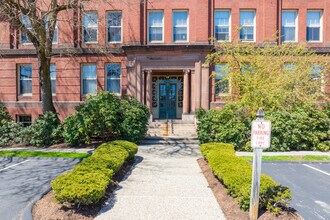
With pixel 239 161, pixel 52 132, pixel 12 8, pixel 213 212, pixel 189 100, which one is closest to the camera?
pixel 213 212

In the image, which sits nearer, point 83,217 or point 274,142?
point 83,217

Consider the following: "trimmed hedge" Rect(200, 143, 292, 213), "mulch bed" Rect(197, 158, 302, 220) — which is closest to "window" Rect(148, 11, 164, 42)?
"trimmed hedge" Rect(200, 143, 292, 213)

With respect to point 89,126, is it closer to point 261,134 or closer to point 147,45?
point 147,45

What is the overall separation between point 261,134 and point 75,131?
33.0 ft

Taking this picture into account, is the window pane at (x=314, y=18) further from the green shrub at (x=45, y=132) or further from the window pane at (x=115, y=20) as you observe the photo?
the green shrub at (x=45, y=132)

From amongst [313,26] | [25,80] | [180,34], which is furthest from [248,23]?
[25,80]

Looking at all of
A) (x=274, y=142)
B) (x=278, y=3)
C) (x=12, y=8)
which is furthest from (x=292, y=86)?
(x=12, y=8)

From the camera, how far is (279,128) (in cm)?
1134

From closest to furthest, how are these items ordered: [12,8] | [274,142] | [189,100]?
[12,8]
[274,142]
[189,100]

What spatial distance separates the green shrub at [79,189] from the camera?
4.49 m

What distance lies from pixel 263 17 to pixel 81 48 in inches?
559

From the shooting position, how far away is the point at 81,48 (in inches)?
689

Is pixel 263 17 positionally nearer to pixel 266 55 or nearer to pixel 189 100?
pixel 266 55

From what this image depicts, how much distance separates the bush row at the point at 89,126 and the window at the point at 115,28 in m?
7.00
